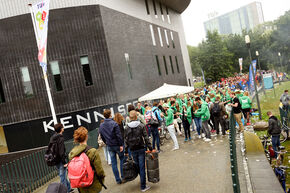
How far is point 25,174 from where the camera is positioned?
30.4 ft

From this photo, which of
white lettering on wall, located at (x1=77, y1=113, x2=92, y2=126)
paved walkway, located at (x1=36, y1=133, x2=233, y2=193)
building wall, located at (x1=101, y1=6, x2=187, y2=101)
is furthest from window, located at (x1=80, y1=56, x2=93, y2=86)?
paved walkway, located at (x1=36, y1=133, x2=233, y2=193)

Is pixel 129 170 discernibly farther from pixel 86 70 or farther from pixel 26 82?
pixel 26 82

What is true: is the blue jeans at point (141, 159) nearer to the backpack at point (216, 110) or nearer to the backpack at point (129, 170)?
the backpack at point (129, 170)

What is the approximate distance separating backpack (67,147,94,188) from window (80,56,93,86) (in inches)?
584

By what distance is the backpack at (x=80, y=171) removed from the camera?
174 inches

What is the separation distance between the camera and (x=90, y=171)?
457 cm

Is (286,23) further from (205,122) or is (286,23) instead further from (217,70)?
(205,122)

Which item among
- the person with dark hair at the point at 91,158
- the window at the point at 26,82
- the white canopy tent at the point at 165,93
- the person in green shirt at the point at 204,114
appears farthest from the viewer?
the window at the point at 26,82

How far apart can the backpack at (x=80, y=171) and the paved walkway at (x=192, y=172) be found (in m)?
2.48

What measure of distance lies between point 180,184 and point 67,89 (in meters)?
13.7

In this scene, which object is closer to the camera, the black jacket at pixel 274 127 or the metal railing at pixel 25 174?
the metal railing at pixel 25 174

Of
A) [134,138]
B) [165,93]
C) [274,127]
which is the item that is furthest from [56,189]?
[165,93]

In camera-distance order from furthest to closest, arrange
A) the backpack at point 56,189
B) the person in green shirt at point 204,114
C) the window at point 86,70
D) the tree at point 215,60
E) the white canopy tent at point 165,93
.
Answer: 1. the tree at point 215,60
2. the window at point 86,70
3. the white canopy tent at point 165,93
4. the person in green shirt at point 204,114
5. the backpack at point 56,189

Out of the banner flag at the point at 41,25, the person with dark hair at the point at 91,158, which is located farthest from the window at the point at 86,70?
the person with dark hair at the point at 91,158
